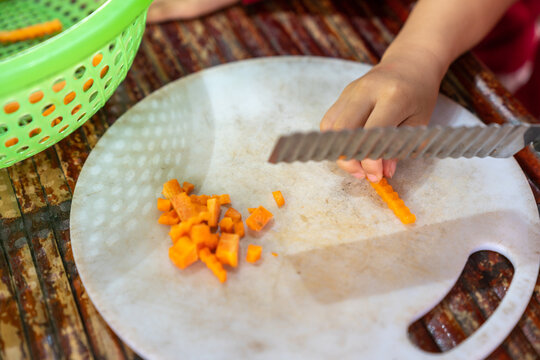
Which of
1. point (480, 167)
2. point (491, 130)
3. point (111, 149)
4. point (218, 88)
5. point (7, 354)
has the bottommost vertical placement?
point (7, 354)

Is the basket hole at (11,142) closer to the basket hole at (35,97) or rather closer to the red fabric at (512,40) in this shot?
the basket hole at (35,97)

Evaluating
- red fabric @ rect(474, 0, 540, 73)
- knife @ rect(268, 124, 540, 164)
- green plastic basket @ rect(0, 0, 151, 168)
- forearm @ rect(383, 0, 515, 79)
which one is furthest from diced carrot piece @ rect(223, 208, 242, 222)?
red fabric @ rect(474, 0, 540, 73)

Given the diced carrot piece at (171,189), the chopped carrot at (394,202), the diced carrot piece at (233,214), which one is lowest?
the diced carrot piece at (171,189)

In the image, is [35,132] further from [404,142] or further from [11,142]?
[404,142]

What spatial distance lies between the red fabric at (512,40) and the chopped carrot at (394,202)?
777mm

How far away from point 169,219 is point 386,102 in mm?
417

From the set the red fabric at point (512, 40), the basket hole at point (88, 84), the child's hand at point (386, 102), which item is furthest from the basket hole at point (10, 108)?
the red fabric at point (512, 40)

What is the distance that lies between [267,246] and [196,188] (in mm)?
171

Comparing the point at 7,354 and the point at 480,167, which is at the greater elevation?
the point at 480,167

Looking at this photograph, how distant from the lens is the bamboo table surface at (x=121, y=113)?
0.72 m

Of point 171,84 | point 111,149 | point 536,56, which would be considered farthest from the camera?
point 536,56

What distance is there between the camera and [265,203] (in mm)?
844

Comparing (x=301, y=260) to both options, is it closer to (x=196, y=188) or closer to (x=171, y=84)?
(x=196, y=188)

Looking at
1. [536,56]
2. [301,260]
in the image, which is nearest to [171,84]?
[301,260]
